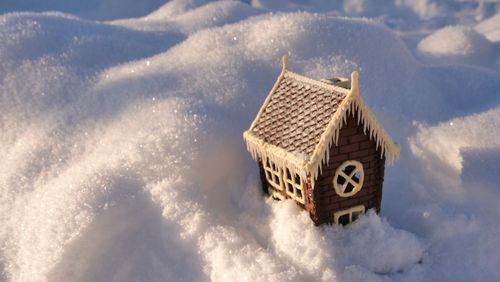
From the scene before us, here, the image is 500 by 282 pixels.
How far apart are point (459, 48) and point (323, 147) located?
233 inches

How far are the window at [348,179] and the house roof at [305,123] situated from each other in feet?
0.62

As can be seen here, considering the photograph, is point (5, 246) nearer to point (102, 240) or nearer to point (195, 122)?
point (102, 240)

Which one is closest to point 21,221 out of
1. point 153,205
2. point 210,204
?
point 153,205

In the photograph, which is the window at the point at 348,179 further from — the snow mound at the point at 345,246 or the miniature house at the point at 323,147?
the snow mound at the point at 345,246

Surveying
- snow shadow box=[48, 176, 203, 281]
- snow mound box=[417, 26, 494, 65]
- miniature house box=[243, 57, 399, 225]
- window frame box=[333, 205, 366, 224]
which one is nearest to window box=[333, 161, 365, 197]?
miniature house box=[243, 57, 399, 225]

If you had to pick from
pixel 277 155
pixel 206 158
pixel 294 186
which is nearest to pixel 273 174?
pixel 294 186

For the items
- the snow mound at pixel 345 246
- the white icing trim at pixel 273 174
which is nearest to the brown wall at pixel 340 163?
the snow mound at pixel 345 246

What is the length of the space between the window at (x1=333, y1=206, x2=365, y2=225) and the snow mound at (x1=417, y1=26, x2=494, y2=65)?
4878 millimetres

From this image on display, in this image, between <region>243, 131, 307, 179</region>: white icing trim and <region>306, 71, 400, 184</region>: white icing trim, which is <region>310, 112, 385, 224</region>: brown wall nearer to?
<region>306, 71, 400, 184</region>: white icing trim

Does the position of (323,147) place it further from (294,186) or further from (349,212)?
(349,212)

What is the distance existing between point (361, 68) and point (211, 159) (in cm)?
234

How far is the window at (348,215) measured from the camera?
12.8 feet

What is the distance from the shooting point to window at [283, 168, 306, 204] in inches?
151

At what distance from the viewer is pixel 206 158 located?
4.60 metres
